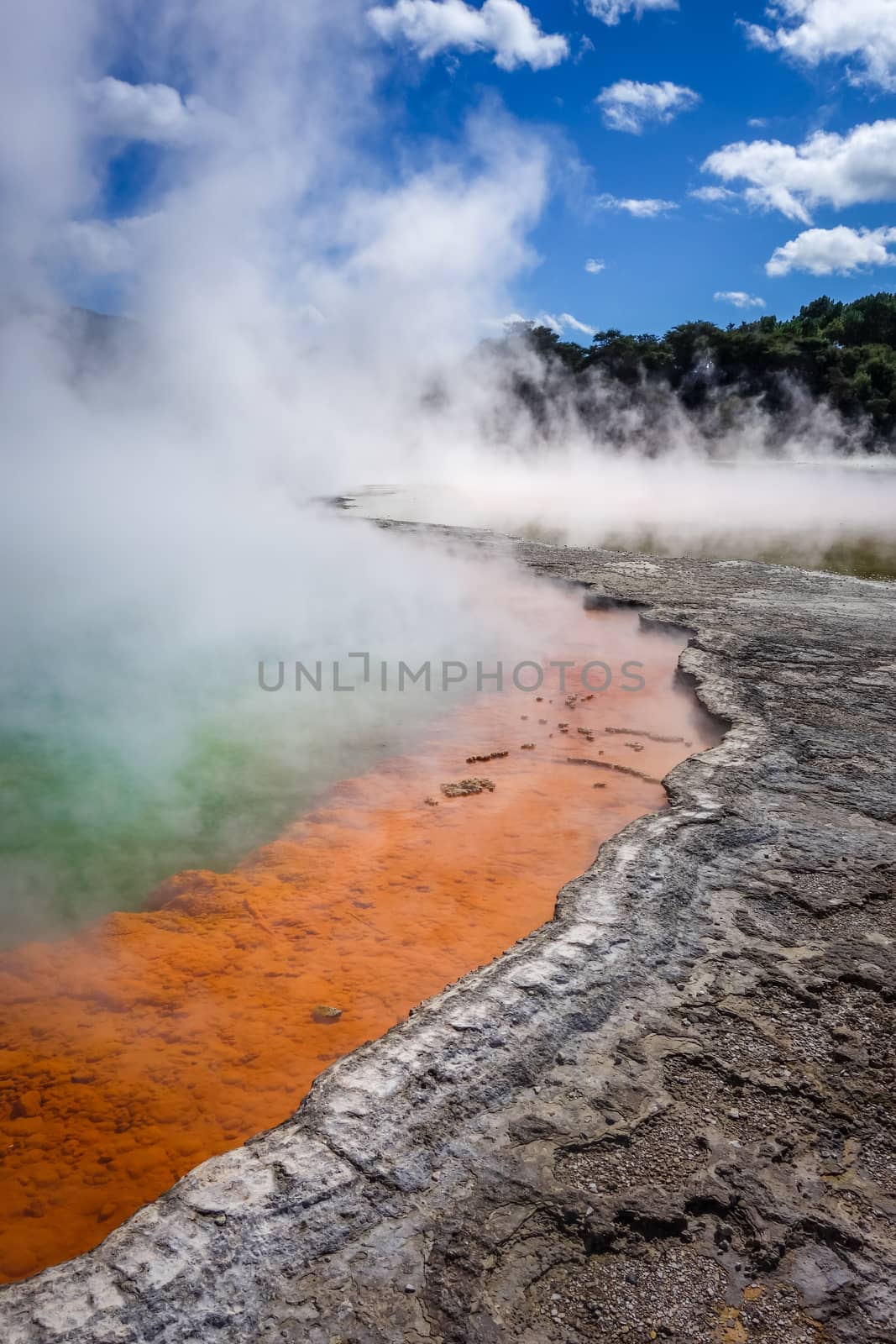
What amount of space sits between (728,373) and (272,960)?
84.8 ft

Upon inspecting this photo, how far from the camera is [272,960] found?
2.53m

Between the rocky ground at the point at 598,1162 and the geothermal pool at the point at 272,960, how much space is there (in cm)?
46

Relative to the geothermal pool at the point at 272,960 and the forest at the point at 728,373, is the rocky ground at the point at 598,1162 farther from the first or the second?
the forest at the point at 728,373

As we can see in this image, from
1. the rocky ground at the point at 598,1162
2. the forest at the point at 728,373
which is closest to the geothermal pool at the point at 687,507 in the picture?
the forest at the point at 728,373

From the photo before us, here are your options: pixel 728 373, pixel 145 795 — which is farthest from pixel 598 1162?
pixel 728 373

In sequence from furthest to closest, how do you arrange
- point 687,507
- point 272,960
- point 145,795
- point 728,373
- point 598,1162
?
point 728,373 < point 687,507 < point 145,795 < point 272,960 < point 598,1162

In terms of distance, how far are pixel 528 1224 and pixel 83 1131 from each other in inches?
46.5

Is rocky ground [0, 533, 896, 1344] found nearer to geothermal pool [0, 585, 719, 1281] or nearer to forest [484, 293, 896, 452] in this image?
geothermal pool [0, 585, 719, 1281]

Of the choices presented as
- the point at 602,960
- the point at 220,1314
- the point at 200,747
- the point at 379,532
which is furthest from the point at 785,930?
the point at 379,532

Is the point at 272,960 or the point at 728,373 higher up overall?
the point at 728,373

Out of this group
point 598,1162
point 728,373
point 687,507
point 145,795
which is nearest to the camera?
point 598,1162

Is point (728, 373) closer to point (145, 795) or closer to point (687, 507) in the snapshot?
point (687, 507)

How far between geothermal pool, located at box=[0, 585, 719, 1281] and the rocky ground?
0.46 metres

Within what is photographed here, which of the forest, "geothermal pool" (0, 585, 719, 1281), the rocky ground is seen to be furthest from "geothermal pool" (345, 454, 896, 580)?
the rocky ground
